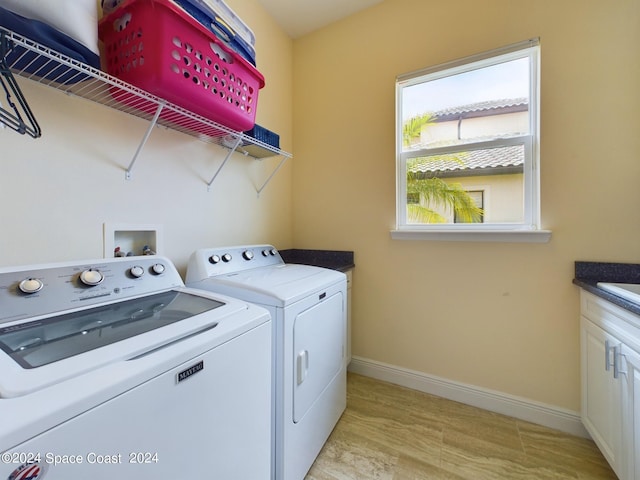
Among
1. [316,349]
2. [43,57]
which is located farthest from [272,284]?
[43,57]

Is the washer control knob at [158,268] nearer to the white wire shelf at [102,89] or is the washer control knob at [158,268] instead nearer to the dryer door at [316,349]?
the white wire shelf at [102,89]

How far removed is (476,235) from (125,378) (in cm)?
181

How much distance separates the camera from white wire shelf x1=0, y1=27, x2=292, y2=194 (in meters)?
0.80

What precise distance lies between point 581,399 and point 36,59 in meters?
2.82

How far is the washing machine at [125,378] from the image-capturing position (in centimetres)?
44

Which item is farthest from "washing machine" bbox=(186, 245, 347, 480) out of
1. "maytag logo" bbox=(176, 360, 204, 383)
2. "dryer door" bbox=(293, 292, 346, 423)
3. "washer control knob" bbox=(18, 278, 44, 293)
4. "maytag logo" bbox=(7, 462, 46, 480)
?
"maytag logo" bbox=(7, 462, 46, 480)

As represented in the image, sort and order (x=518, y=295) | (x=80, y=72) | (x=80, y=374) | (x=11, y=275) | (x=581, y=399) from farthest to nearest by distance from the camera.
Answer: (x=518, y=295) → (x=581, y=399) → (x=80, y=72) → (x=11, y=275) → (x=80, y=374)

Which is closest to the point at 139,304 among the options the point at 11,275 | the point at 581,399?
the point at 11,275

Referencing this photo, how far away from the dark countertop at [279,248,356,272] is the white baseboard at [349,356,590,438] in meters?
0.78

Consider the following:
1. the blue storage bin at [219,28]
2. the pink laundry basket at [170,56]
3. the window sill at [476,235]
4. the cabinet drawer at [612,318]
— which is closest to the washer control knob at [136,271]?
the pink laundry basket at [170,56]

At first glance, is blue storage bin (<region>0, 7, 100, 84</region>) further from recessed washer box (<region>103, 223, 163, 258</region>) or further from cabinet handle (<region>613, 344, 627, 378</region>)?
cabinet handle (<region>613, 344, 627, 378</region>)

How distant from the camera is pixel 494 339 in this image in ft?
5.44

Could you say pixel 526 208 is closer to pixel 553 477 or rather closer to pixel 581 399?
pixel 581 399

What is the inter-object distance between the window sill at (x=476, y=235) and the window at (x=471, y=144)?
0.03m
